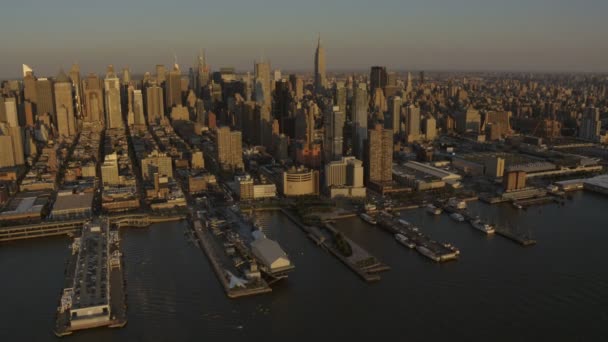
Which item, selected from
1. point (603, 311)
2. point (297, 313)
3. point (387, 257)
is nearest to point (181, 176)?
point (387, 257)

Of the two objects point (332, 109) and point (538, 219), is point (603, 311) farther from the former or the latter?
point (332, 109)

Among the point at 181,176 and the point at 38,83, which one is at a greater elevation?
the point at 38,83

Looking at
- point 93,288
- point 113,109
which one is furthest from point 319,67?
point 93,288

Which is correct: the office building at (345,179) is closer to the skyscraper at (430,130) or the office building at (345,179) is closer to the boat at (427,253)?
the boat at (427,253)

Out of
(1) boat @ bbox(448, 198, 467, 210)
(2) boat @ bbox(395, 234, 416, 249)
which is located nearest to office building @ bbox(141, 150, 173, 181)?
(2) boat @ bbox(395, 234, 416, 249)

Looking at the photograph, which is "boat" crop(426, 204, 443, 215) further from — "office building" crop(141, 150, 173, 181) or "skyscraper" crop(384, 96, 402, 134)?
"skyscraper" crop(384, 96, 402, 134)

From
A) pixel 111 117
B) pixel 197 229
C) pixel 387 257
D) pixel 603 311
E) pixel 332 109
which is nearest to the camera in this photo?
pixel 603 311

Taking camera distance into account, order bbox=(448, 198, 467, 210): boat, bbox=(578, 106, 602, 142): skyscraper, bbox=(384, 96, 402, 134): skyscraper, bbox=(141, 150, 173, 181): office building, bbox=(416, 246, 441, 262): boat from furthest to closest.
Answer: bbox=(384, 96, 402, 134): skyscraper < bbox=(578, 106, 602, 142): skyscraper < bbox=(141, 150, 173, 181): office building < bbox=(448, 198, 467, 210): boat < bbox=(416, 246, 441, 262): boat
